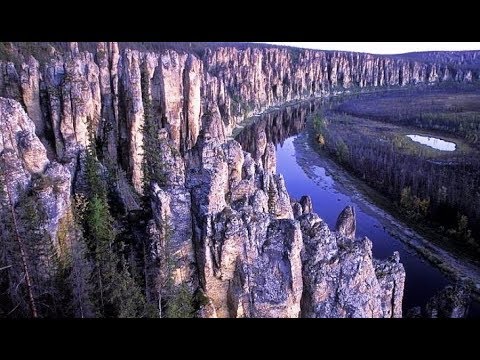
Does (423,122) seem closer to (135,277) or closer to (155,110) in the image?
(155,110)

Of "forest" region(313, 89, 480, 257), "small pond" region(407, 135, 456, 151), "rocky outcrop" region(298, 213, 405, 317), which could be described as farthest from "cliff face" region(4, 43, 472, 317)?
"small pond" region(407, 135, 456, 151)

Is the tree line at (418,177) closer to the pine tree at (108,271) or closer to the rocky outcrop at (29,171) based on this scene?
the pine tree at (108,271)

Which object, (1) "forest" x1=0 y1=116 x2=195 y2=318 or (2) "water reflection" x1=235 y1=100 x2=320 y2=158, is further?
(2) "water reflection" x1=235 y1=100 x2=320 y2=158

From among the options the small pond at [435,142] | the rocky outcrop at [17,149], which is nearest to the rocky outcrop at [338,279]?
the rocky outcrop at [17,149]

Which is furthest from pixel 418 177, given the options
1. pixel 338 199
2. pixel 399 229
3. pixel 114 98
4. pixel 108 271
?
pixel 108 271

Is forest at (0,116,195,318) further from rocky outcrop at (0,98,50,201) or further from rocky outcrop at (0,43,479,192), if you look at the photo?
rocky outcrop at (0,43,479,192)

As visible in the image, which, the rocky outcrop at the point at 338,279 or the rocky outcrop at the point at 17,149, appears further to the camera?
the rocky outcrop at the point at 17,149
